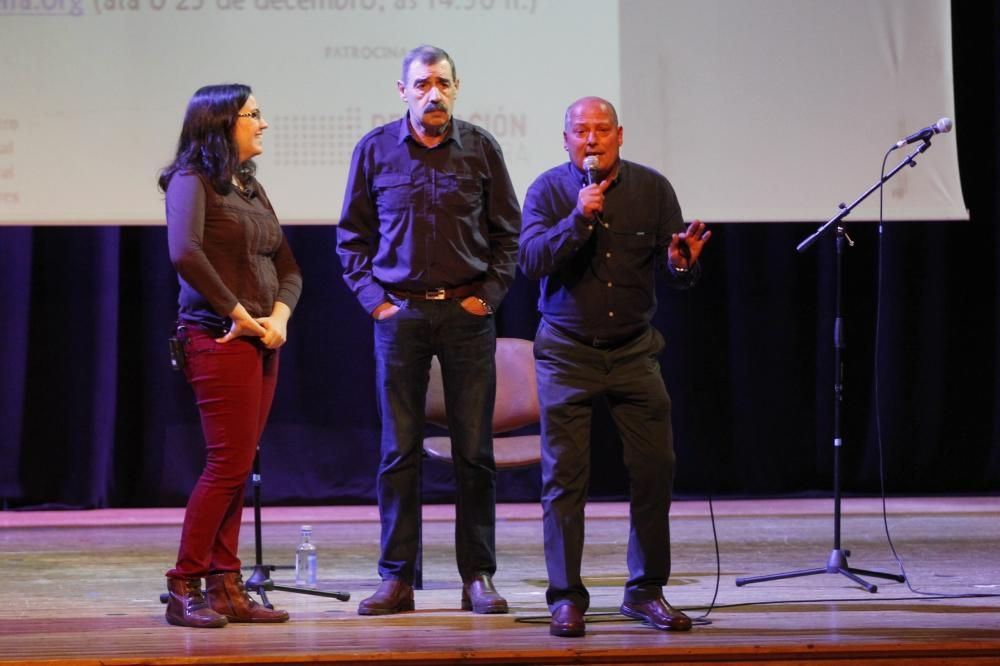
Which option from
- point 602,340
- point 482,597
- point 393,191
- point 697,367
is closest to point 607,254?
point 602,340

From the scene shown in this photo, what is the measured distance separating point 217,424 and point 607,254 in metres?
1.19

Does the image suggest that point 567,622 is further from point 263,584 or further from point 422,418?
point 263,584

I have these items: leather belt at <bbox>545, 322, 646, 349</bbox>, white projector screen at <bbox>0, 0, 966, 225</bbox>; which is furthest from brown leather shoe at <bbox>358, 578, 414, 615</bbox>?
white projector screen at <bbox>0, 0, 966, 225</bbox>

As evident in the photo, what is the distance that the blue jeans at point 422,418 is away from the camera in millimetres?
3643

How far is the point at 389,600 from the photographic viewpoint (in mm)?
3607

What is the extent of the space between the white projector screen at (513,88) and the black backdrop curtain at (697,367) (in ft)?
3.54

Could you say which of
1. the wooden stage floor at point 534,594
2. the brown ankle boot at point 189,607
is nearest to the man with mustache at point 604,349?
the wooden stage floor at point 534,594

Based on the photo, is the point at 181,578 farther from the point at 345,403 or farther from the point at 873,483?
the point at 873,483

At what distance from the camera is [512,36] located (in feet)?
16.4

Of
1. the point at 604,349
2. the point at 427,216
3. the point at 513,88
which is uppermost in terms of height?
the point at 513,88

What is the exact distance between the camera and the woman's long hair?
11.3 ft

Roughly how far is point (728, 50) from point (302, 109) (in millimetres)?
1775

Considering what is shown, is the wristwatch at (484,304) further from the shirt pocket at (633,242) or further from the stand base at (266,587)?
the stand base at (266,587)

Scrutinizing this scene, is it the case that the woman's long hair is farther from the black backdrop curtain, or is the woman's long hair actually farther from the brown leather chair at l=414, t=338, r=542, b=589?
the black backdrop curtain
